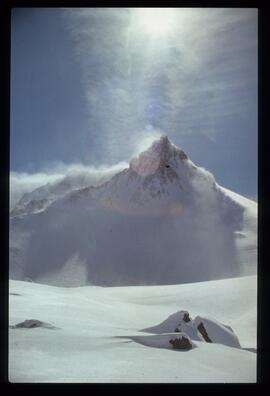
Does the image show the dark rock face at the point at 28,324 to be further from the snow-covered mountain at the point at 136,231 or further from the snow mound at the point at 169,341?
the snow mound at the point at 169,341

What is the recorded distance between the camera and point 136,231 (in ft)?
11.1

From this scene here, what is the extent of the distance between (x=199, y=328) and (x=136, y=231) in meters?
0.81

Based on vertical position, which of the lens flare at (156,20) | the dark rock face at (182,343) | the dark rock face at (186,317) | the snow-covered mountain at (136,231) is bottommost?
the dark rock face at (182,343)

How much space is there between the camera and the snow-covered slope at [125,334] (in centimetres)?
327

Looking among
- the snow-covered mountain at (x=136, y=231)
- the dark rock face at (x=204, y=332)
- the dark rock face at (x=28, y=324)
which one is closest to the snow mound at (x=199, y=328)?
the dark rock face at (x=204, y=332)

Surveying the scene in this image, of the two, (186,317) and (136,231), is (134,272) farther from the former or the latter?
(186,317)

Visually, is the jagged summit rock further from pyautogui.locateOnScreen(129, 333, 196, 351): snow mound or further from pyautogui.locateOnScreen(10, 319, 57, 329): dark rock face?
pyautogui.locateOnScreen(10, 319, 57, 329): dark rock face

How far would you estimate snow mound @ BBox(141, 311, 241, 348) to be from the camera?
3.30 meters

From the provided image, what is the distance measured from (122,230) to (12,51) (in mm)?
1499

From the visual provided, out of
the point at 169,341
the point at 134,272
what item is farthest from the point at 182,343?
the point at 134,272

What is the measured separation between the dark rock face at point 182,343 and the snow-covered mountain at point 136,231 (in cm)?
40
